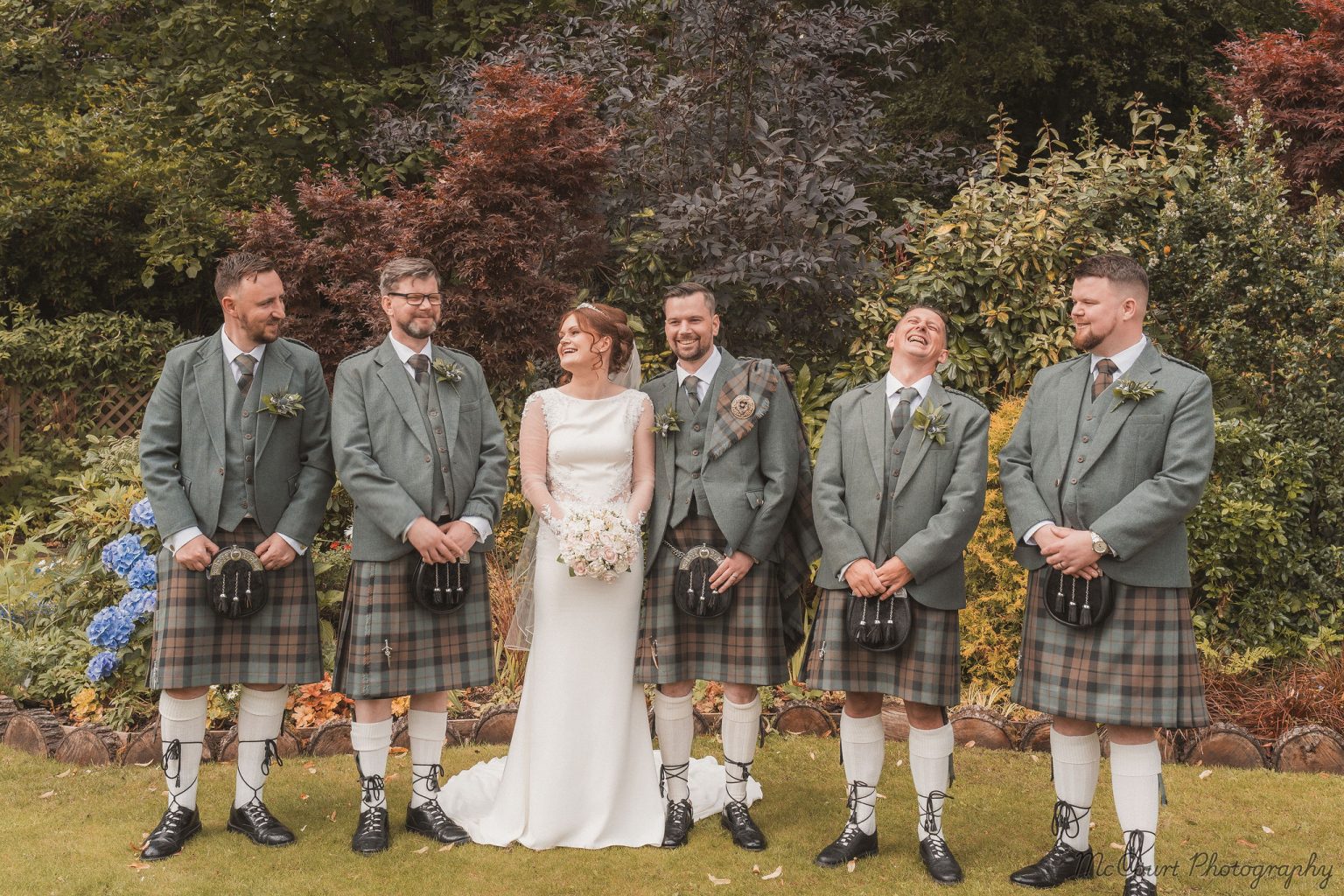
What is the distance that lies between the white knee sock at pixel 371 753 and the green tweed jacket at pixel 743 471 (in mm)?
1188

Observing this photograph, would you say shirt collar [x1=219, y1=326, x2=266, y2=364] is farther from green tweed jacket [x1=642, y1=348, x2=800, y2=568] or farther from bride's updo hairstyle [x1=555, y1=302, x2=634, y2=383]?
green tweed jacket [x1=642, y1=348, x2=800, y2=568]

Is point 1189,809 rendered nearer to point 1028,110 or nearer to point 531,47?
point 531,47

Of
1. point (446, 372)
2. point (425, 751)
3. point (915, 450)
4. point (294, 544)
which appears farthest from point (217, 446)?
point (915, 450)

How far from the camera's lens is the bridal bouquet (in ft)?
13.4

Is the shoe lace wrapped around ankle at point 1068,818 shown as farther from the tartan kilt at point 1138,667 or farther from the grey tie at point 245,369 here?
the grey tie at point 245,369

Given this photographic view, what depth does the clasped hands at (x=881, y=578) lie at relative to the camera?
12.6 feet

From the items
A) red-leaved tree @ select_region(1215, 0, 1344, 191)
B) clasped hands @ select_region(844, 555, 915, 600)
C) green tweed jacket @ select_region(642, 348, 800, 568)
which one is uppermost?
red-leaved tree @ select_region(1215, 0, 1344, 191)

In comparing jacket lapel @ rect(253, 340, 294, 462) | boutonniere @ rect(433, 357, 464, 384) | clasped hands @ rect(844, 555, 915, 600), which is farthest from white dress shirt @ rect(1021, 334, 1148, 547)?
jacket lapel @ rect(253, 340, 294, 462)

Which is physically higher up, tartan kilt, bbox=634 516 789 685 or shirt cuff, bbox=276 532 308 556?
shirt cuff, bbox=276 532 308 556

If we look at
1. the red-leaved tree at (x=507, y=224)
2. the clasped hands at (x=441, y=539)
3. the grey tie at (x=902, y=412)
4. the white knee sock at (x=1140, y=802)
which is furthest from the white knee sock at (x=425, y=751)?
the red-leaved tree at (x=507, y=224)

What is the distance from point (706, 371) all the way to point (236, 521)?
5.99 ft

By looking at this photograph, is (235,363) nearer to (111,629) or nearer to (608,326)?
(608,326)

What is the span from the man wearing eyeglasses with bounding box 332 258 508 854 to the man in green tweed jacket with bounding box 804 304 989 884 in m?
1.30

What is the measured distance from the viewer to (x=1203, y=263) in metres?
6.27
